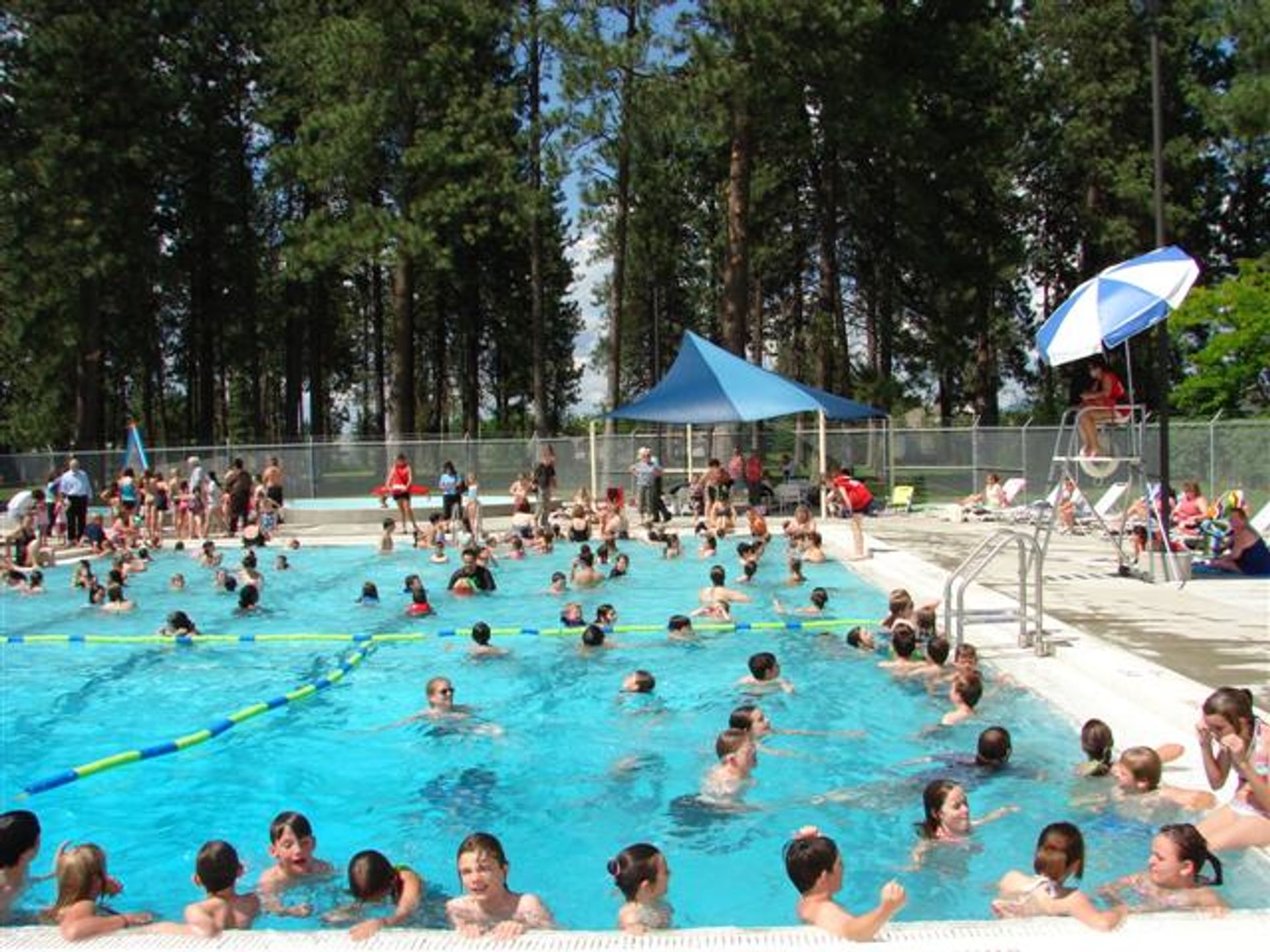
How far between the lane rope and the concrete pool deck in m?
1.71

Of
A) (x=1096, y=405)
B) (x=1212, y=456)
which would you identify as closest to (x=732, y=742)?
(x=1096, y=405)

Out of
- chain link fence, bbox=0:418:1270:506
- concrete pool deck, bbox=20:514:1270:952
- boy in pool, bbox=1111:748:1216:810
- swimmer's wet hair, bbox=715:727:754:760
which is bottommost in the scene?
swimmer's wet hair, bbox=715:727:754:760

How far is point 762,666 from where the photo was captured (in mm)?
9789

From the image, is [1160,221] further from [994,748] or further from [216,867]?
[216,867]

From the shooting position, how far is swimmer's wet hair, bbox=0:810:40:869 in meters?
5.03

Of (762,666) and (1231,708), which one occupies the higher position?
(1231,708)

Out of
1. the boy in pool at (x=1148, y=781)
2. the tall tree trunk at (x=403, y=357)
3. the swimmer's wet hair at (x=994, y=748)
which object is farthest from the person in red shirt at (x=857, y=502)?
the tall tree trunk at (x=403, y=357)

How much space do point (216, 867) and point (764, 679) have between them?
19.0ft

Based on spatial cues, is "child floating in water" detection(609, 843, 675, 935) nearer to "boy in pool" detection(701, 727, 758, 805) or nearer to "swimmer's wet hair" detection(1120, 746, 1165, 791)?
"boy in pool" detection(701, 727, 758, 805)

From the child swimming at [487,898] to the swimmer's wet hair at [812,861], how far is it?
1.09 metres

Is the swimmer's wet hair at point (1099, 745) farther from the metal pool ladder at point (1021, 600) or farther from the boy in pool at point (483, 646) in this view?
the boy in pool at point (483, 646)

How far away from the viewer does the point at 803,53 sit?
84.8 ft

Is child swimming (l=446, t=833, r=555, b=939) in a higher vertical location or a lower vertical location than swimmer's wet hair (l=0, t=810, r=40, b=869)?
lower

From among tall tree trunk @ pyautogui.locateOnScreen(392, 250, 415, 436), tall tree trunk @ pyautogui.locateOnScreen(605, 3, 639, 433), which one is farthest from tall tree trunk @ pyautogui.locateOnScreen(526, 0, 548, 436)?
tall tree trunk @ pyautogui.locateOnScreen(392, 250, 415, 436)
